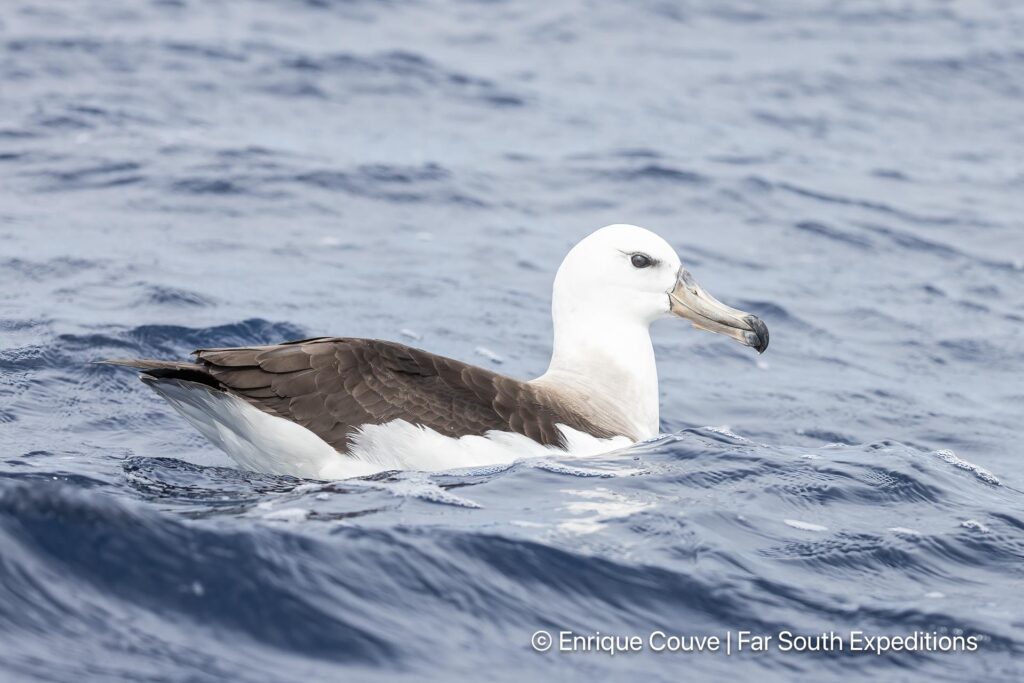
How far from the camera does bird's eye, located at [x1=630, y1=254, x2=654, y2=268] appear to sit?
8469 mm

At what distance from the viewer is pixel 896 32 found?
21.9 metres

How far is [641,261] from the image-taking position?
27.8 ft

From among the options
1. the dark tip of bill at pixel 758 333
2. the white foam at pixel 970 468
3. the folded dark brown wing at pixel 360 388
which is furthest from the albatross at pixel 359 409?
the white foam at pixel 970 468

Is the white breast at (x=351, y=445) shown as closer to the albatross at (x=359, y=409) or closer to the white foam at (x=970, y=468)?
the albatross at (x=359, y=409)

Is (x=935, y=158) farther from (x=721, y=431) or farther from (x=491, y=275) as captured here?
(x=721, y=431)

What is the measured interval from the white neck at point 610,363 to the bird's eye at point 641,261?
12.4 inches

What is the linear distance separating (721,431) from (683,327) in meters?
4.07

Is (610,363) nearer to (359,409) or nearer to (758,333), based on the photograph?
(758,333)

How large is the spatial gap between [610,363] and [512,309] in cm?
372

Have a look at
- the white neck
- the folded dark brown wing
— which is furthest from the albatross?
the white neck

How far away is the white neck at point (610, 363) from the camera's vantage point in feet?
27.0

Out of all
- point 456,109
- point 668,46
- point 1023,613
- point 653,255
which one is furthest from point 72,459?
point 668,46

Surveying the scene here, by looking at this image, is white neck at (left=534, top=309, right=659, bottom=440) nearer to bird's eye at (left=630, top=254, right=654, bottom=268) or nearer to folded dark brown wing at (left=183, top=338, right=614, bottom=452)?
bird's eye at (left=630, top=254, right=654, bottom=268)

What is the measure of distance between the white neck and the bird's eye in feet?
1.04
